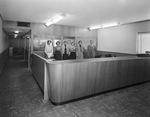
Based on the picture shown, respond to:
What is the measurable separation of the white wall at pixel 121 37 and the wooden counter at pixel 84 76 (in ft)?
7.16

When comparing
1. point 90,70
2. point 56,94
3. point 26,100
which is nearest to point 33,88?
point 26,100

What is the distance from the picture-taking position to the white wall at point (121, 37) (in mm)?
5592

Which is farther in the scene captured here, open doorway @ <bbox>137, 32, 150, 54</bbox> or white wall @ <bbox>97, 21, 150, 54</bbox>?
white wall @ <bbox>97, 21, 150, 54</bbox>

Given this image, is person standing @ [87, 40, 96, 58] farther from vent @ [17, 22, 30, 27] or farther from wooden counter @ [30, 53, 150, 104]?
vent @ [17, 22, 30, 27]

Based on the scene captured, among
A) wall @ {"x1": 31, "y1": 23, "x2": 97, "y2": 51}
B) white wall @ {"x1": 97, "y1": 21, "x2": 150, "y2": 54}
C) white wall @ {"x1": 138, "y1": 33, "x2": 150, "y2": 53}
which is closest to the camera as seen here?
white wall @ {"x1": 138, "y1": 33, "x2": 150, "y2": 53}

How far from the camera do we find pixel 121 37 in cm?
634

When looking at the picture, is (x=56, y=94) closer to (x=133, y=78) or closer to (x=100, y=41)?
(x=133, y=78)

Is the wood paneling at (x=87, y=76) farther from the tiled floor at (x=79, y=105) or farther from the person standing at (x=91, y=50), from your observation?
the person standing at (x=91, y=50)

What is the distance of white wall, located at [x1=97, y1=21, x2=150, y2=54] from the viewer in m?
5.59

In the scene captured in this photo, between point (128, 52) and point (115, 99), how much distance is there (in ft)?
12.3

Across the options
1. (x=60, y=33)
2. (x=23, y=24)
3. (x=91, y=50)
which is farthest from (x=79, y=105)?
(x=23, y=24)

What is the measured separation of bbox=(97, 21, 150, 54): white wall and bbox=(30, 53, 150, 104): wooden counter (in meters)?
2.18

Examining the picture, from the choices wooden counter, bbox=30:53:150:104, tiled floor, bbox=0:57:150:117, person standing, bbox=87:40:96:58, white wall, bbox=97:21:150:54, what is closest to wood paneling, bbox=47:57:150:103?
wooden counter, bbox=30:53:150:104

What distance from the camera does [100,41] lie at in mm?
7918
